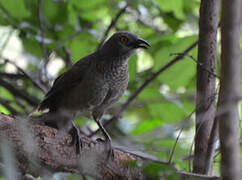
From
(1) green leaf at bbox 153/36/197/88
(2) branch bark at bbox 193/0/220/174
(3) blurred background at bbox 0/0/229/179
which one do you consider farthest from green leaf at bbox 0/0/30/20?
(2) branch bark at bbox 193/0/220/174

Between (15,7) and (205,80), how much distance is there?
2204 millimetres

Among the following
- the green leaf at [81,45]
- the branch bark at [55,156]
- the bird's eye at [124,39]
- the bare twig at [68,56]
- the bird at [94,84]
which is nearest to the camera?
the branch bark at [55,156]

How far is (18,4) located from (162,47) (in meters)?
1.58

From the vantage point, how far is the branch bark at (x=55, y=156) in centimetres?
238

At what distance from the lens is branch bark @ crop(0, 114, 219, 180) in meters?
2.38

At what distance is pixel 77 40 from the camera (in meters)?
4.37

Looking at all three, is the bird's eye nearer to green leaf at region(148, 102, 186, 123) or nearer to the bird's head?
the bird's head

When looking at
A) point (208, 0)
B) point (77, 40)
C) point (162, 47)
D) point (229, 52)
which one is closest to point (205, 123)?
point (208, 0)

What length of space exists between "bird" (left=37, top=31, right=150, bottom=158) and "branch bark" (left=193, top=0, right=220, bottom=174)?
0.94m

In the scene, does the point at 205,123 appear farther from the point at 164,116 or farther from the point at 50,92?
the point at 50,92

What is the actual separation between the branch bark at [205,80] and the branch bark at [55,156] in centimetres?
52

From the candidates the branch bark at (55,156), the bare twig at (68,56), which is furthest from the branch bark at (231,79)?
the bare twig at (68,56)

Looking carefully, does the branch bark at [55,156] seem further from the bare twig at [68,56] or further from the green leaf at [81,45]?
the bare twig at [68,56]

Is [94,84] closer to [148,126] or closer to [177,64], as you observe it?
[148,126]
